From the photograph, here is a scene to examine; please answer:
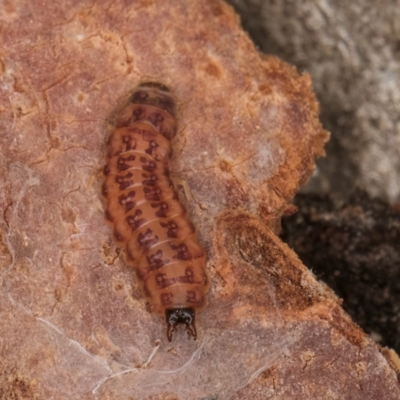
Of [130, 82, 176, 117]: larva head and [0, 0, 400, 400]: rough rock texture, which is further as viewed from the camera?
[130, 82, 176, 117]: larva head

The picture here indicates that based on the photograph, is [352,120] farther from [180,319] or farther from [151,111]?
[180,319]

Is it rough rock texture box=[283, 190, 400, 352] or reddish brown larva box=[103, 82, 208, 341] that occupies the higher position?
reddish brown larva box=[103, 82, 208, 341]

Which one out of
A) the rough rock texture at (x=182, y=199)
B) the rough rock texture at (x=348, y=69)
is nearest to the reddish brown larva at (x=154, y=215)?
the rough rock texture at (x=182, y=199)

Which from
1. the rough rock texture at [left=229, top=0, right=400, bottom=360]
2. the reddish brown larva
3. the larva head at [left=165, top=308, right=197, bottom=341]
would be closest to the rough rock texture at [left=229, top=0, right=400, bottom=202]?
the rough rock texture at [left=229, top=0, right=400, bottom=360]

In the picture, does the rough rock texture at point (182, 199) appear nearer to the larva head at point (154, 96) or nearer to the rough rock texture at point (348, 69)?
the larva head at point (154, 96)

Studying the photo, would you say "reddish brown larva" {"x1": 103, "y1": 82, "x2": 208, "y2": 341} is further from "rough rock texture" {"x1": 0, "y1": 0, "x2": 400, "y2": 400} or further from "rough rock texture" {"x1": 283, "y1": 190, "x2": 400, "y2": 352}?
"rough rock texture" {"x1": 283, "y1": 190, "x2": 400, "y2": 352}

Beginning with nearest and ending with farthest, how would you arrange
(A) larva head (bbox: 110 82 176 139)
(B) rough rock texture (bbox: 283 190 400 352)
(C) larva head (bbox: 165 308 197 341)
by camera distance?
(C) larva head (bbox: 165 308 197 341), (A) larva head (bbox: 110 82 176 139), (B) rough rock texture (bbox: 283 190 400 352)

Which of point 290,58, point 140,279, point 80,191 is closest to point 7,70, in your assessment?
point 80,191
